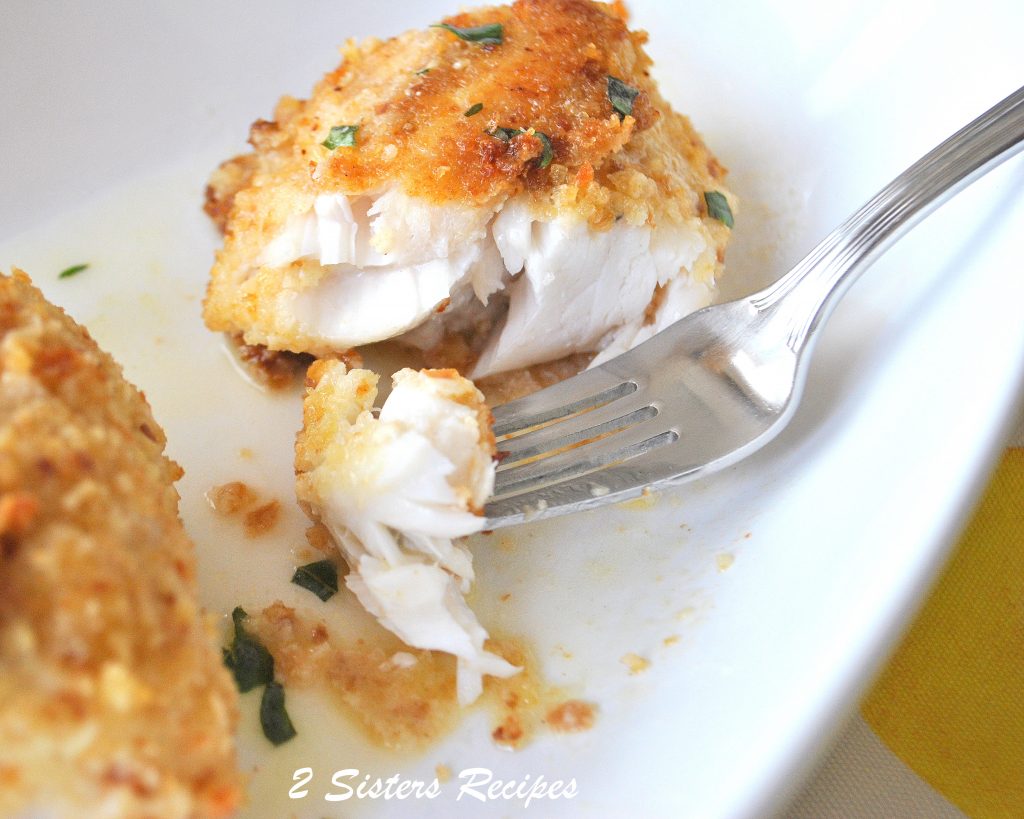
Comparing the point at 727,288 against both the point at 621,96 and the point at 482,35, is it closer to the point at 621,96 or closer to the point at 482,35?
the point at 621,96

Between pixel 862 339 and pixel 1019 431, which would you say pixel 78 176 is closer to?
pixel 862 339

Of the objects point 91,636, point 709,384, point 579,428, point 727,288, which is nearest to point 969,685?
point 709,384

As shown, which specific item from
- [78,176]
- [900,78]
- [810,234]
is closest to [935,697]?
[810,234]

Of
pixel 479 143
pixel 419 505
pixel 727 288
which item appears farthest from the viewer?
pixel 727 288

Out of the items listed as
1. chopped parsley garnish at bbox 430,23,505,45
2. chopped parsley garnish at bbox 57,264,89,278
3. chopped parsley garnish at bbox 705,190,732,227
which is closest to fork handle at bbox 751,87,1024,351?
chopped parsley garnish at bbox 705,190,732,227

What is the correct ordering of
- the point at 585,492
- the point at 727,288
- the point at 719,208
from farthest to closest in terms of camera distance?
1. the point at 727,288
2. the point at 719,208
3. the point at 585,492

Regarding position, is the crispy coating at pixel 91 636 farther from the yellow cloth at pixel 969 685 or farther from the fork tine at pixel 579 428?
the yellow cloth at pixel 969 685

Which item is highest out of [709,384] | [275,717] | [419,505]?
[709,384]
